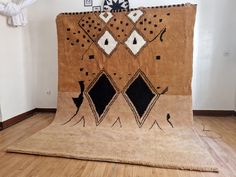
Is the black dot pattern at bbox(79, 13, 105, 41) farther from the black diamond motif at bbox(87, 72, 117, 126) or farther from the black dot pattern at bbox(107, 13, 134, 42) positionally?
the black diamond motif at bbox(87, 72, 117, 126)

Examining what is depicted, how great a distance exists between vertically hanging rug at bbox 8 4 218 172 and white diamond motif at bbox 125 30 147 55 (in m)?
0.01

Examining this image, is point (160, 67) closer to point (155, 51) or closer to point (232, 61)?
point (155, 51)

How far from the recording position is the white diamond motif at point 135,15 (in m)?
2.94

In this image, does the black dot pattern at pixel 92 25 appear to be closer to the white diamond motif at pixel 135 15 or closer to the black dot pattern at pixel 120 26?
the black dot pattern at pixel 120 26

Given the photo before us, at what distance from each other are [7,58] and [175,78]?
2.44 metres

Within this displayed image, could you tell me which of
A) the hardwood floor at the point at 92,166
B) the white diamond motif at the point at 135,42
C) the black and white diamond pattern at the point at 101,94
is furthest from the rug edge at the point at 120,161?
the white diamond motif at the point at 135,42

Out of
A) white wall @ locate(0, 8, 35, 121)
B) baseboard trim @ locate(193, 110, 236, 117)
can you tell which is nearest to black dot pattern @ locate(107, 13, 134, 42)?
white wall @ locate(0, 8, 35, 121)

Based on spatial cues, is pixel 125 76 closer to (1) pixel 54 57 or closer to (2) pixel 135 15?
(2) pixel 135 15

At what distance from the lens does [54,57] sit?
356 centimetres

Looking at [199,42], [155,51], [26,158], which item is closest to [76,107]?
[26,158]

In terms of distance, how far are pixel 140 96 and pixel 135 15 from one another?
1166 mm

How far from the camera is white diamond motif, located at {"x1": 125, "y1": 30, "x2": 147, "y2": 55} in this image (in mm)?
2941

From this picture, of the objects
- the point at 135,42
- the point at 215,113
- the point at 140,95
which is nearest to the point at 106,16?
the point at 135,42

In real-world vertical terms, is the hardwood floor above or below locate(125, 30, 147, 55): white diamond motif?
below
